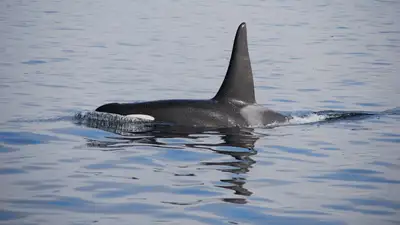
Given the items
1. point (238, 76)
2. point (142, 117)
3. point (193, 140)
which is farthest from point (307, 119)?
point (193, 140)

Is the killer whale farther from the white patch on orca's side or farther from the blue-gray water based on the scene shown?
the blue-gray water

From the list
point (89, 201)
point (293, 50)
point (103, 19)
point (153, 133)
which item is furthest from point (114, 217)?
point (103, 19)

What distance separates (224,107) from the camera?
1406 cm

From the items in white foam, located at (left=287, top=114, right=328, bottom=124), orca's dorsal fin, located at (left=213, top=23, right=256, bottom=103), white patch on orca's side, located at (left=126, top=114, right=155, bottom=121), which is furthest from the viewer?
white foam, located at (left=287, top=114, right=328, bottom=124)

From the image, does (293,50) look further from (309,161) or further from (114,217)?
(114,217)

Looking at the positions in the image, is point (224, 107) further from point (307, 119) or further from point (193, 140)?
point (307, 119)

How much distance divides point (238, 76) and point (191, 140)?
196cm

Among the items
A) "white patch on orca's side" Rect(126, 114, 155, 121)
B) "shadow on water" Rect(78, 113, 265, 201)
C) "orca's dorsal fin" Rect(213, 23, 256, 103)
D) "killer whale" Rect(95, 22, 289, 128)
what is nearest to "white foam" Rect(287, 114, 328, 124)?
"killer whale" Rect(95, 22, 289, 128)

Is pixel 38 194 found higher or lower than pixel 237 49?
lower

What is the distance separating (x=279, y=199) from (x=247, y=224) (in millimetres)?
1097

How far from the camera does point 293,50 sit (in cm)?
2872

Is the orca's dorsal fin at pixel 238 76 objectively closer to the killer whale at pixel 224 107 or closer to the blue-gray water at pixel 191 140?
the killer whale at pixel 224 107

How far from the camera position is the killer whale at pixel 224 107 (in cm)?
1373

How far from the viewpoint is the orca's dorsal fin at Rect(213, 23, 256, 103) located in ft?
46.0
